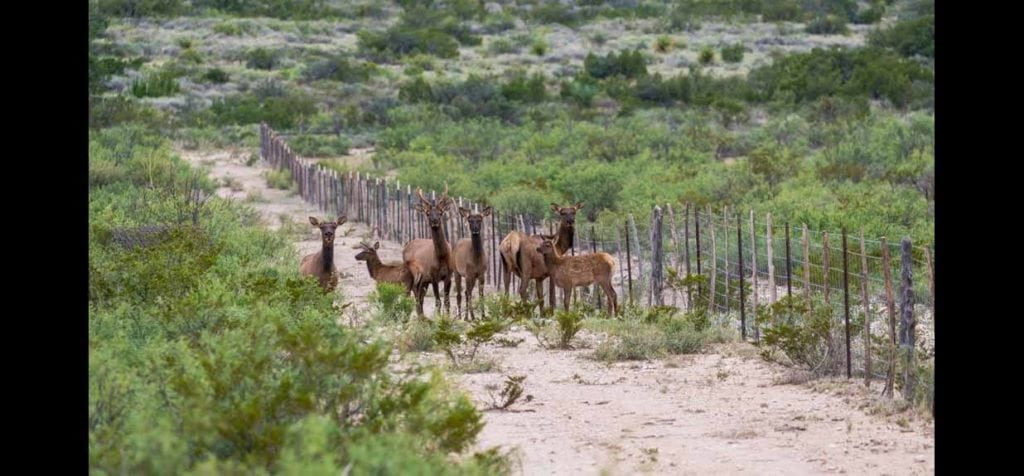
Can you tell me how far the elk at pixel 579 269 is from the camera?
797 inches

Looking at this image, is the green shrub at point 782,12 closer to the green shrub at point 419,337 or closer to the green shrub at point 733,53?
the green shrub at point 733,53

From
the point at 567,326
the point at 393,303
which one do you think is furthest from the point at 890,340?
the point at 393,303

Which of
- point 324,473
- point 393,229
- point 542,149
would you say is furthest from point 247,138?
point 324,473

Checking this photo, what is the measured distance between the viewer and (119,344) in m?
10.2

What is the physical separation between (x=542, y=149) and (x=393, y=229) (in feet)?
45.8

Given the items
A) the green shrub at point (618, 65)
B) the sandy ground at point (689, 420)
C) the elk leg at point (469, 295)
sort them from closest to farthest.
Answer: the sandy ground at point (689, 420) < the elk leg at point (469, 295) < the green shrub at point (618, 65)

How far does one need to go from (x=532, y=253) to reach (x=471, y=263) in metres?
0.92

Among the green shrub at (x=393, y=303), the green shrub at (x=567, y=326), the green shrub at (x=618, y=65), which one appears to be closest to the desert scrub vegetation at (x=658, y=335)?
the green shrub at (x=567, y=326)

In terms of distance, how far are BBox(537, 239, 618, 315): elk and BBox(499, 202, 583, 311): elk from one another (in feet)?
0.79

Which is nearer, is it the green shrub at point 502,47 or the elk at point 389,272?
the elk at point 389,272

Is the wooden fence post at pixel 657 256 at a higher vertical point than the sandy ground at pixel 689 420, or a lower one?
higher

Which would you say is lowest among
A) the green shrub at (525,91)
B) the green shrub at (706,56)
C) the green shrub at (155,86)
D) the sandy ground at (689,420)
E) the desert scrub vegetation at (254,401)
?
the sandy ground at (689,420)

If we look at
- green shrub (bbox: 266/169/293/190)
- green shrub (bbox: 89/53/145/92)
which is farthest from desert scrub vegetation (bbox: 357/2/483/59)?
green shrub (bbox: 266/169/293/190)

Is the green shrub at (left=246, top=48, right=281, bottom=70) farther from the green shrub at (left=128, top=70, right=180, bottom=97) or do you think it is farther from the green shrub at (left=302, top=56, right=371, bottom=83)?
the green shrub at (left=128, top=70, right=180, bottom=97)
